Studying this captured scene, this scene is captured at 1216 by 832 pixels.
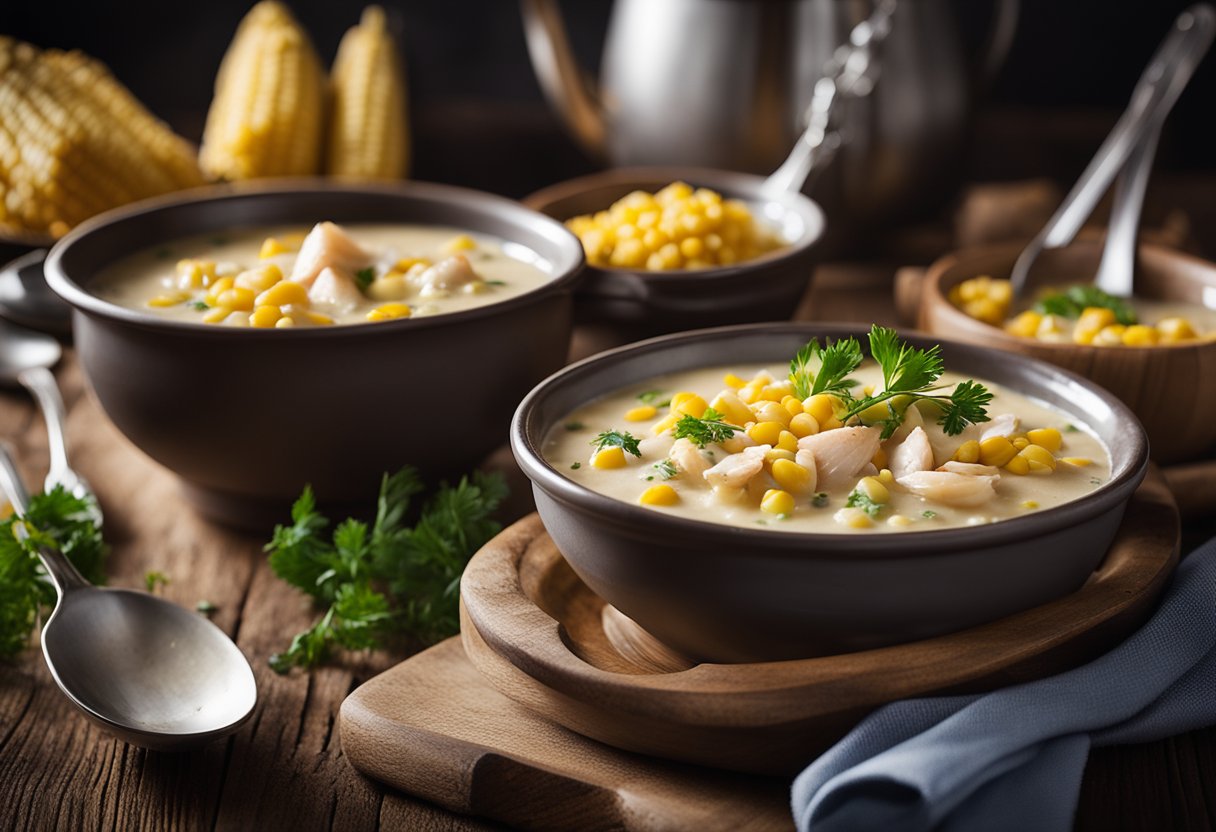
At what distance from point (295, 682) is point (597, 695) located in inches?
28.3

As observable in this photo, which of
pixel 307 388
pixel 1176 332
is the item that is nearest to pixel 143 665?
pixel 307 388

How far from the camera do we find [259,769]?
7.23ft

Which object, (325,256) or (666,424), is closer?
(666,424)

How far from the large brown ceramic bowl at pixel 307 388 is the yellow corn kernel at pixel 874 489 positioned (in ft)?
3.08

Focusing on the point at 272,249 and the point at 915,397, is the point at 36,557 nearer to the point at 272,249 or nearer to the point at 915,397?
the point at 272,249

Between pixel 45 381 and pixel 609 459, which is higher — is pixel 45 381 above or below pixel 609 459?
below

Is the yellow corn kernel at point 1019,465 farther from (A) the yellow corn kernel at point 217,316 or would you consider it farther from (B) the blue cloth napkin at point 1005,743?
(A) the yellow corn kernel at point 217,316

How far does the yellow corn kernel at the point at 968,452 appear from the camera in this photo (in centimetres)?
222

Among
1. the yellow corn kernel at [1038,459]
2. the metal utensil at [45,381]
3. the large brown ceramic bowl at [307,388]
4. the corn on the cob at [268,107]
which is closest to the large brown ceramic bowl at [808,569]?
the yellow corn kernel at [1038,459]

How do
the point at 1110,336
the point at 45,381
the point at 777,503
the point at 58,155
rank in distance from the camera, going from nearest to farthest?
the point at 777,503, the point at 1110,336, the point at 45,381, the point at 58,155

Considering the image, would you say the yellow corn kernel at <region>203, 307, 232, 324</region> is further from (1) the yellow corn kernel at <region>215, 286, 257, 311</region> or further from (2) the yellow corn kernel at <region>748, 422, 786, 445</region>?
(2) the yellow corn kernel at <region>748, 422, 786, 445</region>

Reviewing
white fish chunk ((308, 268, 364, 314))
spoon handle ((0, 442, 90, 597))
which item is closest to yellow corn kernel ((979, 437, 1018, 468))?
white fish chunk ((308, 268, 364, 314))

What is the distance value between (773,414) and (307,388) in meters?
0.96

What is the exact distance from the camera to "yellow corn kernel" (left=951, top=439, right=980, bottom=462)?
2221mm
